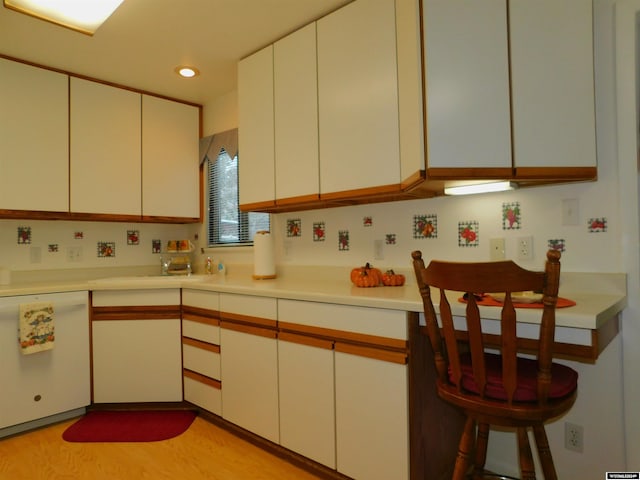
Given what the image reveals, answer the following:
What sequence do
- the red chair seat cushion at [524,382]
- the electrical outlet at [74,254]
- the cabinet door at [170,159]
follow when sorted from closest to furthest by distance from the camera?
the red chair seat cushion at [524,382] < the electrical outlet at [74,254] < the cabinet door at [170,159]

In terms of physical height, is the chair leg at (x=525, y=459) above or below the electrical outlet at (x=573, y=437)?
above

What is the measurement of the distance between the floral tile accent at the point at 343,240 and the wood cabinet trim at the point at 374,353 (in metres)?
0.85

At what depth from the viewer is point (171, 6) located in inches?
80.3

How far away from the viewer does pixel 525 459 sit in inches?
50.4

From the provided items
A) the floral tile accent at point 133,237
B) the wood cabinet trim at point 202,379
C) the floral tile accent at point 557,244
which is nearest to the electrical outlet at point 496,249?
the floral tile accent at point 557,244

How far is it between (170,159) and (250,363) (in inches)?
75.6

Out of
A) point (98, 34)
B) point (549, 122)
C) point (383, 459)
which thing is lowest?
point (383, 459)

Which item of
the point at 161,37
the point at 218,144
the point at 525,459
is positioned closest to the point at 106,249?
the point at 218,144

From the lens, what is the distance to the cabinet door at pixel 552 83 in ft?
5.06

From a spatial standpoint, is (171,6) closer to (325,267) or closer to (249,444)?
(325,267)

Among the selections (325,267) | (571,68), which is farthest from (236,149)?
Answer: (571,68)

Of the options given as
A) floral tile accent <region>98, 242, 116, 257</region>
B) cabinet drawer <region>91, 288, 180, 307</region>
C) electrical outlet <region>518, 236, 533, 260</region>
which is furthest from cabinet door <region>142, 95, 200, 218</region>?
electrical outlet <region>518, 236, 533, 260</region>

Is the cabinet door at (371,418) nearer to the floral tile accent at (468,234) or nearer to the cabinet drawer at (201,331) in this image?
the floral tile accent at (468,234)

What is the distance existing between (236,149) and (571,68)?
2.28 metres
